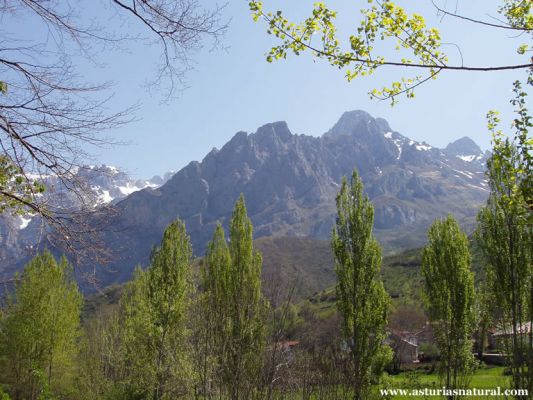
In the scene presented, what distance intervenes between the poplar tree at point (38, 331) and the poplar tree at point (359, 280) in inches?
681

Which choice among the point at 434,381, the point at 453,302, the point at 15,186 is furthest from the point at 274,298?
the point at 434,381

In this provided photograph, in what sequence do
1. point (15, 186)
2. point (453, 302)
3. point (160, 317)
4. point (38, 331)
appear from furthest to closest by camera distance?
point (38, 331)
point (160, 317)
point (453, 302)
point (15, 186)

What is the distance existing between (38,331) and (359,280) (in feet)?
61.9

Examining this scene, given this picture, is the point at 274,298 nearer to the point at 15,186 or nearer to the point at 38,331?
the point at 15,186

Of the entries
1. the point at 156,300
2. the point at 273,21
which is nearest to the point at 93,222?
the point at 273,21

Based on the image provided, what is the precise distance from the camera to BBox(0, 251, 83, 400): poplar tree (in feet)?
77.4

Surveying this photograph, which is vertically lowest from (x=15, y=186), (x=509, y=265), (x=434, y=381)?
(x=434, y=381)

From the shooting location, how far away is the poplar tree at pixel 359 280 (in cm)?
1555

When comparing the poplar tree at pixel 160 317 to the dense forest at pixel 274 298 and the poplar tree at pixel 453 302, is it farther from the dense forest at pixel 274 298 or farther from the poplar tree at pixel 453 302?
the poplar tree at pixel 453 302

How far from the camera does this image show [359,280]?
53.1 ft

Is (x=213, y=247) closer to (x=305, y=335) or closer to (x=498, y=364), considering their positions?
(x=305, y=335)

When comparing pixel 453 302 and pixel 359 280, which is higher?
pixel 359 280

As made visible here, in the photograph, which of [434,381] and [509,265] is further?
[434,381]

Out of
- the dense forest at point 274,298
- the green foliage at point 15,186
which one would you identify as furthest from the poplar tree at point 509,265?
the green foliage at point 15,186
